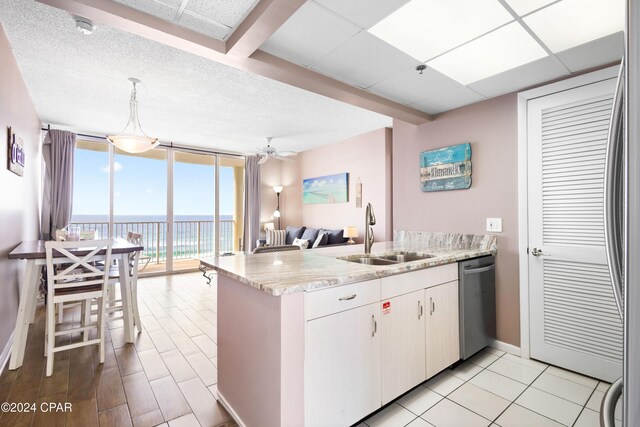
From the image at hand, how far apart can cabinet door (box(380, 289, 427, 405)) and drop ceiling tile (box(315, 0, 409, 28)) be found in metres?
1.66

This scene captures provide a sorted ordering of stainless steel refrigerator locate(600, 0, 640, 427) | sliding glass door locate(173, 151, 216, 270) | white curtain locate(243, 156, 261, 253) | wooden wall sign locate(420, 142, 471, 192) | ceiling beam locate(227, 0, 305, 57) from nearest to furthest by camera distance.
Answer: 1. stainless steel refrigerator locate(600, 0, 640, 427)
2. ceiling beam locate(227, 0, 305, 57)
3. wooden wall sign locate(420, 142, 471, 192)
4. sliding glass door locate(173, 151, 216, 270)
5. white curtain locate(243, 156, 261, 253)

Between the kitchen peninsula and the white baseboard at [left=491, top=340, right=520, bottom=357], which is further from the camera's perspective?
the white baseboard at [left=491, top=340, right=520, bottom=357]

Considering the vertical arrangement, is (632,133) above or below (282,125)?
below

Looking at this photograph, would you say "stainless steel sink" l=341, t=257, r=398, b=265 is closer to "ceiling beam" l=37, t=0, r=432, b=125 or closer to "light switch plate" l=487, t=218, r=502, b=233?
"light switch plate" l=487, t=218, r=502, b=233

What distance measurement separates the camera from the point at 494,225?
277 cm

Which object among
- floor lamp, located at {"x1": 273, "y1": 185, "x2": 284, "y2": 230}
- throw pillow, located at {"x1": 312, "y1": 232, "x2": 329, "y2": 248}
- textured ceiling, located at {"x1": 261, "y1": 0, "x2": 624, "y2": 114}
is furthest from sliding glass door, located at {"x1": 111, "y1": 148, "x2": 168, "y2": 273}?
textured ceiling, located at {"x1": 261, "y1": 0, "x2": 624, "y2": 114}

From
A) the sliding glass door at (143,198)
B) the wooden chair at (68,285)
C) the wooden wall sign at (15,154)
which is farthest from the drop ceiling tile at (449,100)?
the sliding glass door at (143,198)

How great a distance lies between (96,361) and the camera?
2.46 meters

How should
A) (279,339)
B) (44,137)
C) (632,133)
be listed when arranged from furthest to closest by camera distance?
(44,137) → (279,339) → (632,133)

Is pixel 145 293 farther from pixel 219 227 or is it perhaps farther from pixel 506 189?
pixel 506 189

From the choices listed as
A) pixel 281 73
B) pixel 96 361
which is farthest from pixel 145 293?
pixel 281 73

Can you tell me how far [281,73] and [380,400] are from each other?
2.27 m

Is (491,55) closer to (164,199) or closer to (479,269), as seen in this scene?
(479,269)

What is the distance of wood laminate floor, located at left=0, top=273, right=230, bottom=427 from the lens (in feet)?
5.82
